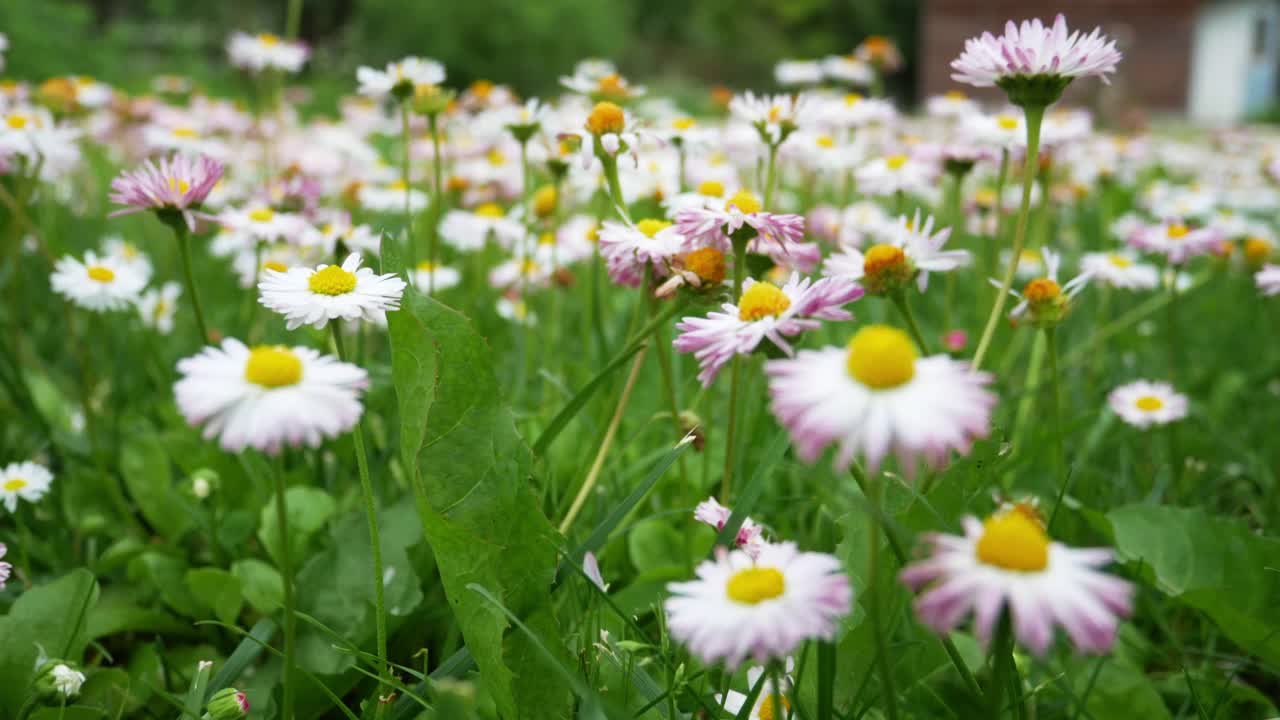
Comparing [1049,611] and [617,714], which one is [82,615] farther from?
[1049,611]

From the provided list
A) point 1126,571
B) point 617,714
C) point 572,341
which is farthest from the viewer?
point 572,341

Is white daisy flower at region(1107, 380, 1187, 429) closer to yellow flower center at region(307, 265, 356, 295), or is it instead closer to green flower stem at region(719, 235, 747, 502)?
green flower stem at region(719, 235, 747, 502)

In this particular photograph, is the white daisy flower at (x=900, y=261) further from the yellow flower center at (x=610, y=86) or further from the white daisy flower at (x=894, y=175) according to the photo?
the white daisy flower at (x=894, y=175)

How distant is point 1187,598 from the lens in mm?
932

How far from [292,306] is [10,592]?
0.59 meters

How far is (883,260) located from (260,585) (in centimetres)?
70

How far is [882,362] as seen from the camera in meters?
0.51

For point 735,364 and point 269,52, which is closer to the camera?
point 735,364

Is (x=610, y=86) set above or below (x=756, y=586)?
above

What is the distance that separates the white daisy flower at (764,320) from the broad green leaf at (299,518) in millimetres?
609

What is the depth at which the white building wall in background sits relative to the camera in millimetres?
17219

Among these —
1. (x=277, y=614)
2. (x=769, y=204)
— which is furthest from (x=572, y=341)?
(x=277, y=614)

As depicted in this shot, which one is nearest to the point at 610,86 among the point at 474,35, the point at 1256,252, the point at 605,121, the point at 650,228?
the point at 605,121

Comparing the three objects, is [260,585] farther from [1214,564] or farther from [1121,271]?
[1121,271]
